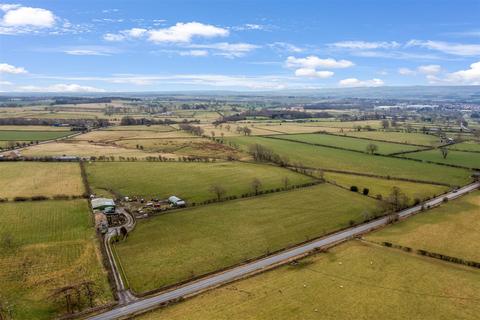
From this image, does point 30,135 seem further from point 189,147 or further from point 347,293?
point 347,293

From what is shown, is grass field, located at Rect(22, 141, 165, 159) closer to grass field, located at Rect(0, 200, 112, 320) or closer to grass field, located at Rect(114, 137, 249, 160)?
grass field, located at Rect(114, 137, 249, 160)

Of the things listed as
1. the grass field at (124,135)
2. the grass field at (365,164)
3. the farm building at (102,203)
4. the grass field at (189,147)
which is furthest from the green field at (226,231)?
the grass field at (124,135)

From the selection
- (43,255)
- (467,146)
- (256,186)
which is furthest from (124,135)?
(467,146)

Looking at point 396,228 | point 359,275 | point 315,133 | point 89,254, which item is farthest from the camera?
point 315,133

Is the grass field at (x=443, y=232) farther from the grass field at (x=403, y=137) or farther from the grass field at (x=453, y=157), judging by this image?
the grass field at (x=403, y=137)

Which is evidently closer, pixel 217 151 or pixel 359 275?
pixel 359 275

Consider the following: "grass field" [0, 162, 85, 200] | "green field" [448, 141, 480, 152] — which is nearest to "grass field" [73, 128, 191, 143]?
"grass field" [0, 162, 85, 200]

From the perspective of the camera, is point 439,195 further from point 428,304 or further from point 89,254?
point 89,254

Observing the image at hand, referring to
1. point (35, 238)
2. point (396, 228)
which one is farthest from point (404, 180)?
point (35, 238)
